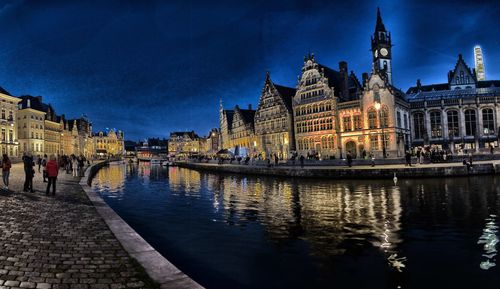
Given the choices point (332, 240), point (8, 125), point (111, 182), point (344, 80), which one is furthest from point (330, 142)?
point (8, 125)

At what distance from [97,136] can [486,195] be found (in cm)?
19107

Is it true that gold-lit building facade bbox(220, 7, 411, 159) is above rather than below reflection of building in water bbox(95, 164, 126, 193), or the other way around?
above

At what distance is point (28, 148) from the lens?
79812mm

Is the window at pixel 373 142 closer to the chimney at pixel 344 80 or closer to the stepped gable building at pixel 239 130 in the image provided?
the chimney at pixel 344 80

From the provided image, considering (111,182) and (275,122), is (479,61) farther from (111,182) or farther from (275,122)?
(111,182)

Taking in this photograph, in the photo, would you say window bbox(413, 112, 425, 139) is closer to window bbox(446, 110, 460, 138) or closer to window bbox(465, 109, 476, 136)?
window bbox(446, 110, 460, 138)

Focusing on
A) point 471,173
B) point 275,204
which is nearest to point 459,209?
point 275,204

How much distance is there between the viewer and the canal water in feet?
24.0

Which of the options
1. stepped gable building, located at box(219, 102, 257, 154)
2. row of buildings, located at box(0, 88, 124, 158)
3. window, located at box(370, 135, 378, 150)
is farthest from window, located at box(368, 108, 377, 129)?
row of buildings, located at box(0, 88, 124, 158)

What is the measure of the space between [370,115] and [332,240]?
4952cm

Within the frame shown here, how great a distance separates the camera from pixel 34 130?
82750 millimetres

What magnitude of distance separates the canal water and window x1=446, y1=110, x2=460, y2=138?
5363cm

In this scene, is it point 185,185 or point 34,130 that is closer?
point 185,185

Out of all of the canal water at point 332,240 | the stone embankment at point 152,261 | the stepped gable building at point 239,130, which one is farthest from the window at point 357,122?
the stone embankment at point 152,261
